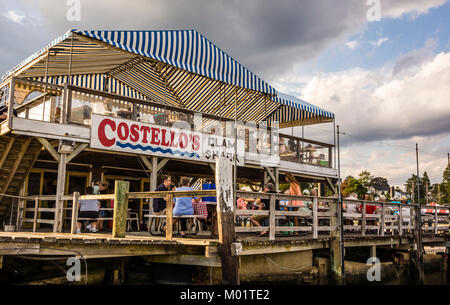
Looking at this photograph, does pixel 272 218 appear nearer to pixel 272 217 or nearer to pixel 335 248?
pixel 272 217

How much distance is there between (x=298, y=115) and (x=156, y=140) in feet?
27.5

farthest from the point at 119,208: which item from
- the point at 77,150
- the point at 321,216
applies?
the point at 321,216

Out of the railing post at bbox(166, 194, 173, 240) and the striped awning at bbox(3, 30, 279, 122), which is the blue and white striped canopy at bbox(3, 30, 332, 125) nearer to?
the striped awning at bbox(3, 30, 279, 122)

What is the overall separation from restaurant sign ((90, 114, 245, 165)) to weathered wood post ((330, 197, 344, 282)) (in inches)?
174

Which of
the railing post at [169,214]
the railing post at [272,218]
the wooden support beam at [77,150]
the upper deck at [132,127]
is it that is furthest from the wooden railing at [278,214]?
the wooden support beam at [77,150]

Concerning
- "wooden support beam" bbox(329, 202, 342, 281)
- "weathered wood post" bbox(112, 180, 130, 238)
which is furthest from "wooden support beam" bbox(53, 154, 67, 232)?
"wooden support beam" bbox(329, 202, 342, 281)

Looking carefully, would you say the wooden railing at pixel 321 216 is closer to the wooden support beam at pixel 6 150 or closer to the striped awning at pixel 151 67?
the striped awning at pixel 151 67

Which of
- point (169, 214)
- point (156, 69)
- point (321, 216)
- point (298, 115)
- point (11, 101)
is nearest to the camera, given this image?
point (169, 214)

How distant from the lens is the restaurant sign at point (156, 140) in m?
11.5

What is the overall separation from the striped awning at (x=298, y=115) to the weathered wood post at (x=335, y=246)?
676 centimetres

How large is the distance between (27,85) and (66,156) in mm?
2838

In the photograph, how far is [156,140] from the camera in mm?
12547

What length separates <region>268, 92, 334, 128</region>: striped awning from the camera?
17.7 meters
